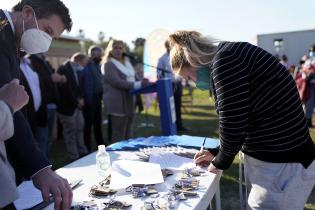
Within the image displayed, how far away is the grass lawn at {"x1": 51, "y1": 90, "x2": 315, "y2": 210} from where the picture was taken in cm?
347

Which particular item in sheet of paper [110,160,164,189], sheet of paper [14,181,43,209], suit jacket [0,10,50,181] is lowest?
sheet of paper [110,160,164,189]

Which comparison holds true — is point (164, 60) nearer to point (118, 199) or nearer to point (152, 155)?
point (152, 155)

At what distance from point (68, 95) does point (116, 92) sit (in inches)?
27.9

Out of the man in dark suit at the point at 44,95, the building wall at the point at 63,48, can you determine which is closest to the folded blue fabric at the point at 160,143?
the man in dark suit at the point at 44,95

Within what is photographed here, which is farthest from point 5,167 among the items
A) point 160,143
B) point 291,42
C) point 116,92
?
point 291,42

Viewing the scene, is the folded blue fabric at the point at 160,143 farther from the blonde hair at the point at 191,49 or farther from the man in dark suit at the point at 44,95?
the man in dark suit at the point at 44,95

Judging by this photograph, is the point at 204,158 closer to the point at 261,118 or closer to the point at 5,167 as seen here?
the point at 261,118

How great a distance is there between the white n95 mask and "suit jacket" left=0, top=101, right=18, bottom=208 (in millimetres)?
577

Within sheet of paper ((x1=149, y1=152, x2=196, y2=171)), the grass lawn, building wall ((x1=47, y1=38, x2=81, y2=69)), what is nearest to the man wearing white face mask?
sheet of paper ((x1=149, y1=152, x2=196, y2=171))

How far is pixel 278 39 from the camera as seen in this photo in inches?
792

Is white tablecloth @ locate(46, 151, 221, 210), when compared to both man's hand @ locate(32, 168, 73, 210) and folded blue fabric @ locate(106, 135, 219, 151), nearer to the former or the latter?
folded blue fabric @ locate(106, 135, 219, 151)

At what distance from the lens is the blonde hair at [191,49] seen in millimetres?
1623

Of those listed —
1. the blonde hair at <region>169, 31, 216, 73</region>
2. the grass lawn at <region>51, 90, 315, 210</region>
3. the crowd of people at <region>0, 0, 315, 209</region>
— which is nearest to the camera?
the crowd of people at <region>0, 0, 315, 209</region>

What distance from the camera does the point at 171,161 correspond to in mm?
2037
